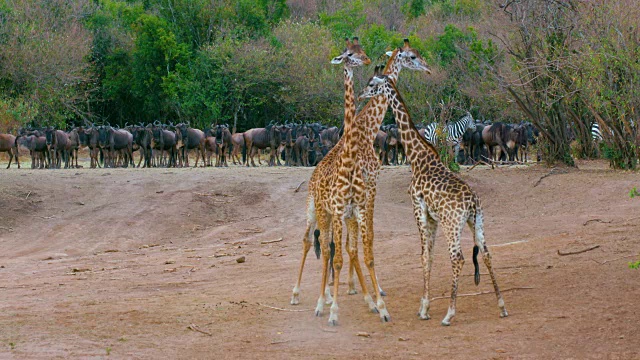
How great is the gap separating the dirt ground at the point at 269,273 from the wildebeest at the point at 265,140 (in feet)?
35.2

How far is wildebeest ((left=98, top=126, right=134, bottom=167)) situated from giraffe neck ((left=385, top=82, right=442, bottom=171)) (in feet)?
76.3

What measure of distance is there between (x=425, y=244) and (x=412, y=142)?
124cm

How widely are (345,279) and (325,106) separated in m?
32.6

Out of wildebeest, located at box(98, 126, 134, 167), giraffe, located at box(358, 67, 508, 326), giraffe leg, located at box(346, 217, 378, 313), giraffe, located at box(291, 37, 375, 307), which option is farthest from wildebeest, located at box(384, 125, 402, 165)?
giraffe leg, located at box(346, 217, 378, 313)

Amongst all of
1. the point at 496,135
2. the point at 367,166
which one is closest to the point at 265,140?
the point at 496,135

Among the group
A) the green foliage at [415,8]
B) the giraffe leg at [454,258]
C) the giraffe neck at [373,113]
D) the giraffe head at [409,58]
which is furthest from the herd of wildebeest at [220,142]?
the green foliage at [415,8]

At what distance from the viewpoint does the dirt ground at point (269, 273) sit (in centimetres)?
887

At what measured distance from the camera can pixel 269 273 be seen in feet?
43.5

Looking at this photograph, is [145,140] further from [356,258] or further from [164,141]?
[356,258]

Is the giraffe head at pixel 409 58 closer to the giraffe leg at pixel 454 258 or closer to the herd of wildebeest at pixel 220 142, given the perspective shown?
the giraffe leg at pixel 454 258

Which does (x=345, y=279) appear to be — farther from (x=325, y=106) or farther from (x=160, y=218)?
(x=325, y=106)

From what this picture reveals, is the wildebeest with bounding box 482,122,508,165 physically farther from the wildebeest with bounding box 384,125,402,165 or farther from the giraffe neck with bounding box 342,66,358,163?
the giraffe neck with bounding box 342,66,358,163

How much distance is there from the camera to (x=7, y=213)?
→ 1977cm

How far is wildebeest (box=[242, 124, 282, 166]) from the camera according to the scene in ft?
111
